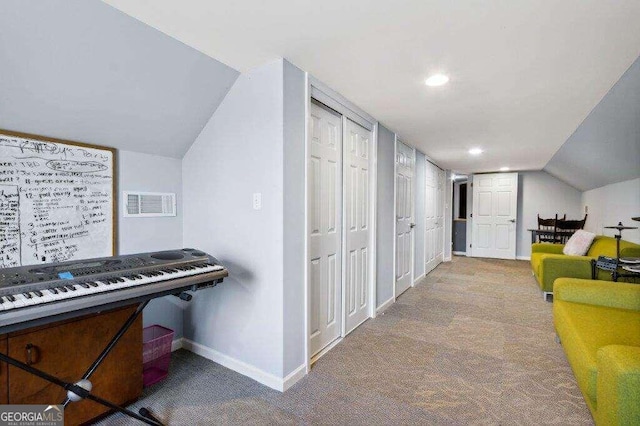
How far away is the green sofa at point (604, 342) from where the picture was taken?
1256 mm

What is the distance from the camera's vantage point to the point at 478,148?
14.8 feet

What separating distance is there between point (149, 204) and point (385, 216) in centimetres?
236

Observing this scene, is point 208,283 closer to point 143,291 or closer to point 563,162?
point 143,291

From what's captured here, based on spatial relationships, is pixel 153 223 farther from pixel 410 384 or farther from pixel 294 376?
pixel 410 384

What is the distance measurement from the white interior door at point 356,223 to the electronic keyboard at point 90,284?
1.39m

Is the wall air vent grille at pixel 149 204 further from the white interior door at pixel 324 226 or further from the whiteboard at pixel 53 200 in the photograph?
the white interior door at pixel 324 226

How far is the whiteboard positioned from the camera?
1.71 meters

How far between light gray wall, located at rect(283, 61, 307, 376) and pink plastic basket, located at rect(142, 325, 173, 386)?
911 millimetres

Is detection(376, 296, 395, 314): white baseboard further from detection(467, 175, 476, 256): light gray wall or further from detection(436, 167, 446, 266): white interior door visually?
detection(467, 175, 476, 256): light gray wall

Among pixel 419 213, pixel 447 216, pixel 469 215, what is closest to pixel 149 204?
pixel 419 213

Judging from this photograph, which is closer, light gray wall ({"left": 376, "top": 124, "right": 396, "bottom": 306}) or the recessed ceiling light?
the recessed ceiling light

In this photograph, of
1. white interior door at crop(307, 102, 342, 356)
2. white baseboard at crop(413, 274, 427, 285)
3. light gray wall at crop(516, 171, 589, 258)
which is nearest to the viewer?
white interior door at crop(307, 102, 342, 356)

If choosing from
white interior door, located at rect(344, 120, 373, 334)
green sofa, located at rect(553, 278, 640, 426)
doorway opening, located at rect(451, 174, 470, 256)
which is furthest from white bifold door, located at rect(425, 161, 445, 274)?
green sofa, located at rect(553, 278, 640, 426)

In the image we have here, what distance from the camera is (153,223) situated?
242cm
